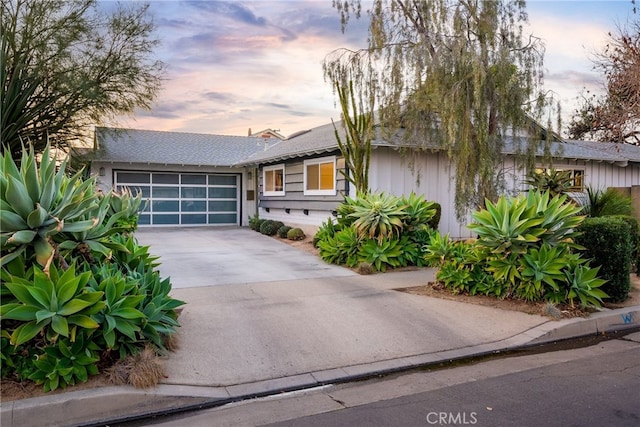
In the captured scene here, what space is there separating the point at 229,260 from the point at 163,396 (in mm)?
→ 7429

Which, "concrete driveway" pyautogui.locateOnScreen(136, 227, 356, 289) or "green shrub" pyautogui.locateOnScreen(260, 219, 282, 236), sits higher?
"green shrub" pyautogui.locateOnScreen(260, 219, 282, 236)

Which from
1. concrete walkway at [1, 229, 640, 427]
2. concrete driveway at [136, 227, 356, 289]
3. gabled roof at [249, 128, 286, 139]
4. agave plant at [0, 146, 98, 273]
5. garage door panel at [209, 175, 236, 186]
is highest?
gabled roof at [249, 128, 286, 139]

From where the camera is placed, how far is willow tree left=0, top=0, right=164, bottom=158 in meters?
16.4

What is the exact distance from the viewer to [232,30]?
33.8 ft

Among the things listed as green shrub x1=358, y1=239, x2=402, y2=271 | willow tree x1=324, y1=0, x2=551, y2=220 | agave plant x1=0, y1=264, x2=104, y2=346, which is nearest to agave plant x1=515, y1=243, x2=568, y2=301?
willow tree x1=324, y1=0, x2=551, y2=220

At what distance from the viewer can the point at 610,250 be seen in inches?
298

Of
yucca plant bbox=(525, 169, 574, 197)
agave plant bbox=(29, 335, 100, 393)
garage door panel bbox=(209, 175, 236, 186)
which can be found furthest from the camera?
garage door panel bbox=(209, 175, 236, 186)

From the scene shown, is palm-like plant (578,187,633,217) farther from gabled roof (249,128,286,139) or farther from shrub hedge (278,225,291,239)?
gabled roof (249,128,286,139)

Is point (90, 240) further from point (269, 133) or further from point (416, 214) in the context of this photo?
point (269, 133)

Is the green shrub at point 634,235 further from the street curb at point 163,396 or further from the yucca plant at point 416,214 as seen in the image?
the street curb at point 163,396

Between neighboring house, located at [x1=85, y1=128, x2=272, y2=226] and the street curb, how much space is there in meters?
16.2

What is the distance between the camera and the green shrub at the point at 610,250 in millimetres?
7559

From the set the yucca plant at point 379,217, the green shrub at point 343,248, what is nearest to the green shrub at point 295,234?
the green shrub at point 343,248

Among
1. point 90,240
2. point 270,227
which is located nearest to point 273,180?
point 270,227
